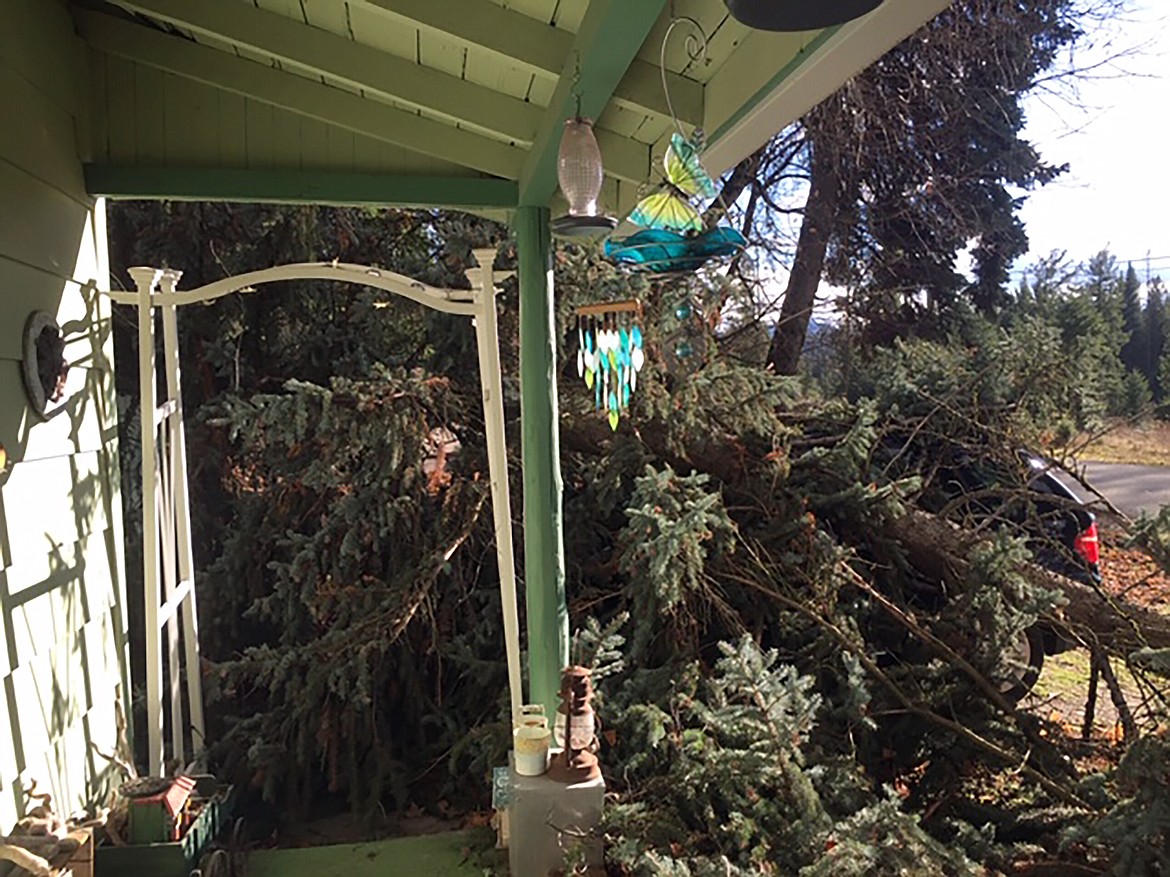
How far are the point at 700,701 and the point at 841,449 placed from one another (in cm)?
111

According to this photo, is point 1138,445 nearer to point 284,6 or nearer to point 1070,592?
point 1070,592

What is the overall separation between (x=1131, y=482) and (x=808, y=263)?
2242mm

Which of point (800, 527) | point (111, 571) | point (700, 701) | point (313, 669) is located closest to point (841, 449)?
point (800, 527)

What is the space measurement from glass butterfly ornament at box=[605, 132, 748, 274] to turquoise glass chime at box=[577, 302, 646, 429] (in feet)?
1.81

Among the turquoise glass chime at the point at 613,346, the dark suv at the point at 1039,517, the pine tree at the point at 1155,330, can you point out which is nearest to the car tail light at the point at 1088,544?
the dark suv at the point at 1039,517

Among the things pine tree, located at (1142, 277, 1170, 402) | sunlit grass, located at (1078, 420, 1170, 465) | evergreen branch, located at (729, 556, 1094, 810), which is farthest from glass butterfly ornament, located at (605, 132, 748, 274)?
pine tree, located at (1142, 277, 1170, 402)

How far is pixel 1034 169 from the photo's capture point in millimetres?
4941

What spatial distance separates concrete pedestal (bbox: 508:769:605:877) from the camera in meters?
2.16

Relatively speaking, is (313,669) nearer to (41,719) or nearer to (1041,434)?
(41,719)

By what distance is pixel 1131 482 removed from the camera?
338cm

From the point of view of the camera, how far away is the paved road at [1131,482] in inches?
129

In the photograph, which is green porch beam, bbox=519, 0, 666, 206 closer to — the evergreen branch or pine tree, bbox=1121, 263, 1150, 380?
the evergreen branch

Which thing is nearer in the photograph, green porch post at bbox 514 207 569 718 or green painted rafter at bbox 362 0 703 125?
green painted rafter at bbox 362 0 703 125

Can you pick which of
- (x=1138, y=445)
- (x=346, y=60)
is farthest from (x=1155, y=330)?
(x=346, y=60)
